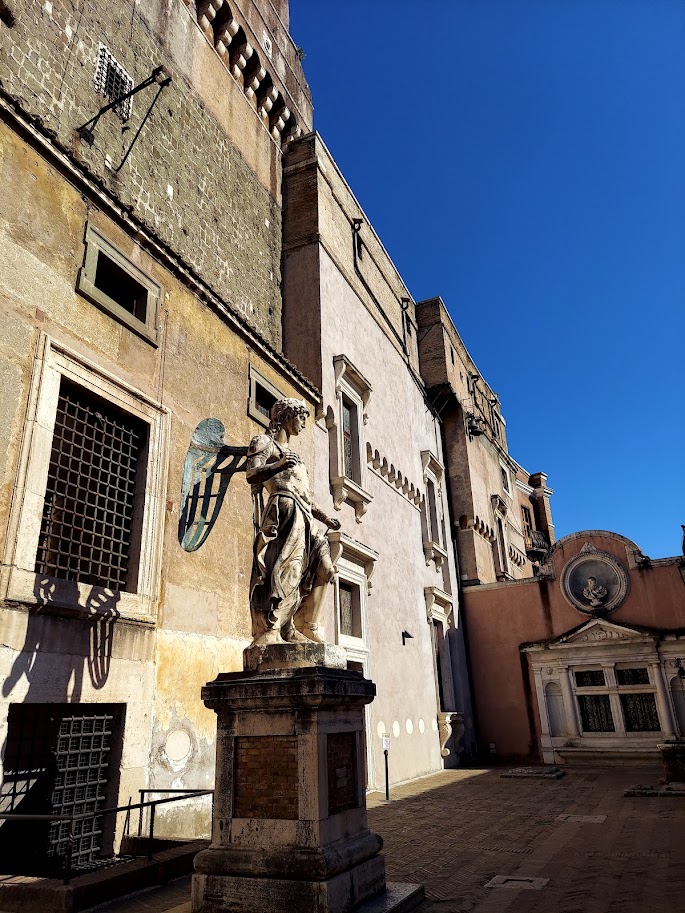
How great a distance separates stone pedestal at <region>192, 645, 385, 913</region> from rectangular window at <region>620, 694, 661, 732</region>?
15377 mm

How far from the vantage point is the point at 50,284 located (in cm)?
782

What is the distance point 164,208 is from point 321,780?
10.6m

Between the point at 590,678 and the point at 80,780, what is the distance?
16.2 m

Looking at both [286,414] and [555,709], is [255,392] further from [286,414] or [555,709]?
[555,709]

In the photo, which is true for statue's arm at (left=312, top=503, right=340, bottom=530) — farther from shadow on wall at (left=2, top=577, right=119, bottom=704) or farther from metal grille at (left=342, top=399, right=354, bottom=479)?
metal grille at (left=342, top=399, right=354, bottom=479)

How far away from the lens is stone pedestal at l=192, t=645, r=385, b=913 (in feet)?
16.0

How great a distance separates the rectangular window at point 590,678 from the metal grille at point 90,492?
15584 mm

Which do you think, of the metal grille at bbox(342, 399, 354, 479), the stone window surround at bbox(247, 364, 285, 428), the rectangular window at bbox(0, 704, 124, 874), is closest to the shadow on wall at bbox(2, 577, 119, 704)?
the rectangular window at bbox(0, 704, 124, 874)

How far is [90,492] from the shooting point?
26.6 ft

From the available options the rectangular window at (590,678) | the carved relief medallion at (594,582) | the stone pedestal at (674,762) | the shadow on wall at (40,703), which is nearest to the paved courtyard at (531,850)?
the stone pedestal at (674,762)

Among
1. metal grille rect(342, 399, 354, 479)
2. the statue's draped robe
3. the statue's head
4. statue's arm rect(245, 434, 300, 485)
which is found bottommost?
the statue's draped robe

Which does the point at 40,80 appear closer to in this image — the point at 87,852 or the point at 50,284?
the point at 50,284

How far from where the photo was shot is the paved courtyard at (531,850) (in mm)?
5512

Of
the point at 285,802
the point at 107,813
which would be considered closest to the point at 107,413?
the point at 107,813
